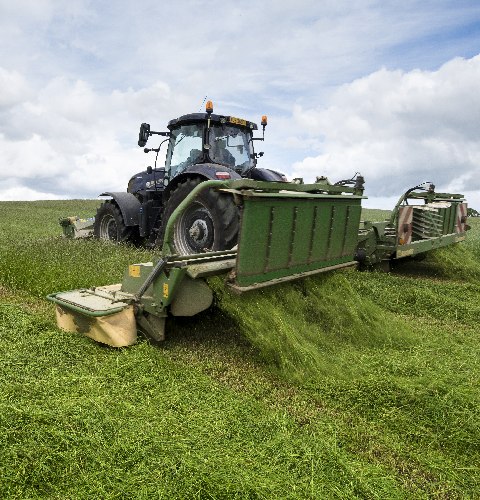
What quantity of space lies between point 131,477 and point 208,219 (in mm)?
3383

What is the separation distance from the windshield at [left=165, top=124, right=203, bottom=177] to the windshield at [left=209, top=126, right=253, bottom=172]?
0.21m

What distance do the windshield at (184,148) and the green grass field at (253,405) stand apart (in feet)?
9.96

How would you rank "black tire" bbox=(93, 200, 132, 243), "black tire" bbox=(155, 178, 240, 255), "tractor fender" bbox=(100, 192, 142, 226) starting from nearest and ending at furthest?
"black tire" bbox=(155, 178, 240, 255)
"tractor fender" bbox=(100, 192, 142, 226)
"black tire" bbox=(93, 200, 132, 243)

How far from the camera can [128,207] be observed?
7645 mm

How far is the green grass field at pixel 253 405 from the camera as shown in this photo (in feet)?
6.98

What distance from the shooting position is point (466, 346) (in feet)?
13.4

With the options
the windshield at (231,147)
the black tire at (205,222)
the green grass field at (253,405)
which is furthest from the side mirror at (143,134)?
the green grass field at (253,405)

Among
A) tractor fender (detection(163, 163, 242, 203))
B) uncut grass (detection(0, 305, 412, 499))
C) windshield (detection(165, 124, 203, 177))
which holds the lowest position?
uncut grass (detection(0, 305, 412, 499))

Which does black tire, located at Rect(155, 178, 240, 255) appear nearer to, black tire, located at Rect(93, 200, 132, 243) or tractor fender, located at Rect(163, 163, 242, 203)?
tractor fender, located at Rect(163, 163, 242, 203)

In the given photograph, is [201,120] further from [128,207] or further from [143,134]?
[128,207]

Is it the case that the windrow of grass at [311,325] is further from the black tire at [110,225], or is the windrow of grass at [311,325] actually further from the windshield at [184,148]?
the black tire at [110,225]

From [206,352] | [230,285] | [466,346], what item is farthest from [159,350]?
[466,346]

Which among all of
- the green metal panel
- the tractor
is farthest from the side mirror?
the green metal panel

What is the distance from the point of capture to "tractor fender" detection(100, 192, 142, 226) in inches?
300
